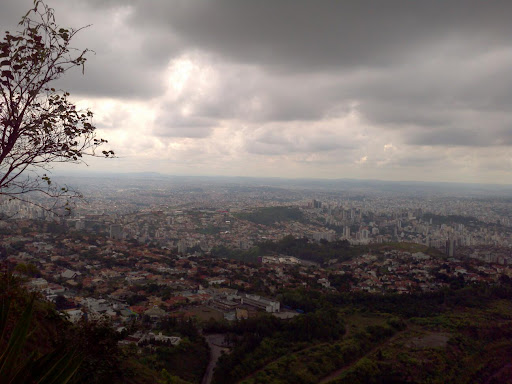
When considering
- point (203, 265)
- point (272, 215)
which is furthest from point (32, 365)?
point (272, 215)

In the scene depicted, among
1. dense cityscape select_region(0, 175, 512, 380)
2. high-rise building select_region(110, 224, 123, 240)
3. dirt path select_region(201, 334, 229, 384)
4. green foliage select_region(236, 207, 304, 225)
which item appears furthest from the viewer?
green foliage select_region(236, 207, 304, 225)

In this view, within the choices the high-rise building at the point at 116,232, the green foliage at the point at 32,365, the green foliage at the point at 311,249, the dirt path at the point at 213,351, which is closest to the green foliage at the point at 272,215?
the green foliage at the point at 311,249

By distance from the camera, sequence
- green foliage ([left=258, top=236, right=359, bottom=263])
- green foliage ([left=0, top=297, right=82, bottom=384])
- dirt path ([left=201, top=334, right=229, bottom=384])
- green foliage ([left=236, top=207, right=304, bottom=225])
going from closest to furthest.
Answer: green foliage ([left=0, top=297, right=82, bottom=384]) < dirt path ([left=201, top=334, right=229, bottom=384]) < green foliage ([left=258, top=236, right=359, bottom=263]) < green foliage ([left=236, top=207, right=304, bottom=225])

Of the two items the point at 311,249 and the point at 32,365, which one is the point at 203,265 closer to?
the point at 311,249

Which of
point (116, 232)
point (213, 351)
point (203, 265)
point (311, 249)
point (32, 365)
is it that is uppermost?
point (32, 365)

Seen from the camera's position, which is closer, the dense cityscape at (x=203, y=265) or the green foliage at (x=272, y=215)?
the dense cityscape at (x=203, y=265)

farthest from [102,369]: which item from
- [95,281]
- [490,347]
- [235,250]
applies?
[235,250]

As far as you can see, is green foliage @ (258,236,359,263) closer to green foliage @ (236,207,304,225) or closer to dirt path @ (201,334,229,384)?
green foliage @ (236,207,304,225)

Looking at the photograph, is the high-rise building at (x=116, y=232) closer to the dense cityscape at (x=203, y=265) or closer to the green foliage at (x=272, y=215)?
the dense cityscape at (x=203, y=265)

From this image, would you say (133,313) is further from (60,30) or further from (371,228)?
(371,228)

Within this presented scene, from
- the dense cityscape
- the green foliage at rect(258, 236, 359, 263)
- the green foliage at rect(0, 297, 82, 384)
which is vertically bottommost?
the green foliage at rect(258, 236, 359, 263)

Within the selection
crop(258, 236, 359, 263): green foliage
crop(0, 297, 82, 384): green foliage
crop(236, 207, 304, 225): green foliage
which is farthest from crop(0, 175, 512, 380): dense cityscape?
crop(236, 207, 304, 225): green foliage

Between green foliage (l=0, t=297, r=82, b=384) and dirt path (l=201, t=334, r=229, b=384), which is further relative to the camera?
dirt path (l=201, t=334, r=229, b=384)
